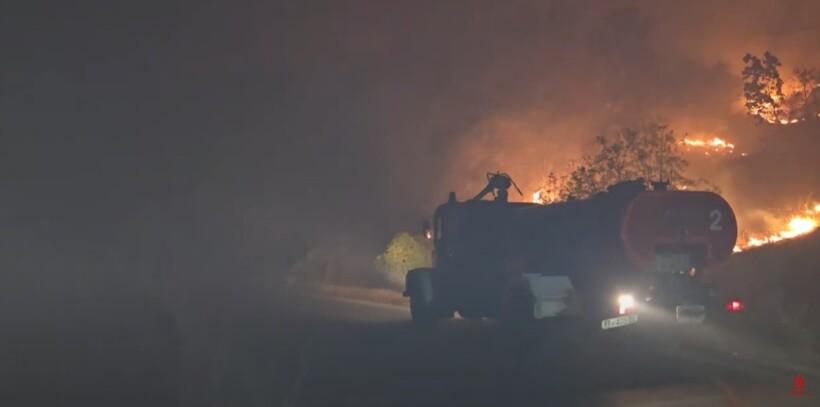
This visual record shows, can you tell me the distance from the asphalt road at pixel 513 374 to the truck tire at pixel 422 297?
1.26m

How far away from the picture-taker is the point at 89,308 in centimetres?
2562

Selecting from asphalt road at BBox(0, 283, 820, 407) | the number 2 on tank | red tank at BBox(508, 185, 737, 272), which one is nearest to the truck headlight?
red tank at BBox(508, 185, 737, 272)

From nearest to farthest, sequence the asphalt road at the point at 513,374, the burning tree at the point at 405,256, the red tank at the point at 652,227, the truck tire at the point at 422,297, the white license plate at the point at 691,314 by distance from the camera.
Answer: the asphalt road at the point at 513,374 < the white license plate at the point at 691,314 < the red tank at the point at 652,227 < the truck tire at the point at 422,297 < the burning tree at the point at 405,256

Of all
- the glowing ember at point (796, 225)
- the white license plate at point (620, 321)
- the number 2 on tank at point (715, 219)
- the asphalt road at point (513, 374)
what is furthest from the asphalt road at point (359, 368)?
the glowing ember at point (796, 225)

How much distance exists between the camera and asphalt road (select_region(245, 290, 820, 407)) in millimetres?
10383

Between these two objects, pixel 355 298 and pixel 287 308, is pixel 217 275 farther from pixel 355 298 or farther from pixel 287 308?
pixel 287 308

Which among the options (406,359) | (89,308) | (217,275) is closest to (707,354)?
(406,359)

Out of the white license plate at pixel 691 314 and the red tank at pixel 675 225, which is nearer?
the white license plate at pixel 691 314

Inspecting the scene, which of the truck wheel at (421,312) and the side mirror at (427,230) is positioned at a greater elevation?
the side mirror at (427,230)

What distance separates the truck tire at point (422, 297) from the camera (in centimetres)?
1964

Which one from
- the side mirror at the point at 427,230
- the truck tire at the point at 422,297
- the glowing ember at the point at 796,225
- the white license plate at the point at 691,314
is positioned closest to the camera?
the white license plate at the point at 691,314

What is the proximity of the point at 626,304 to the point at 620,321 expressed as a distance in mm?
277

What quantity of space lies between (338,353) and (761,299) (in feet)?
24.4

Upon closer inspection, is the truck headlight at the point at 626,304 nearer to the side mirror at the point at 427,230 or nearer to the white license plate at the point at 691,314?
the white license plate at the point at 691,314
